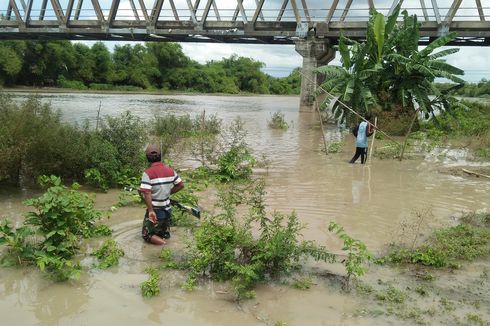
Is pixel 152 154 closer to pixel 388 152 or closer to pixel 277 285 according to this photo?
pixel 277 285

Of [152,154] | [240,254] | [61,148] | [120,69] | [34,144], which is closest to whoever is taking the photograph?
[240,254]

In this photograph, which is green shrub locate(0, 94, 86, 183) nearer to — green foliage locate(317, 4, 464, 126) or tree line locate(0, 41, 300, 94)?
green foliage locate(317, 4, 464, 126)

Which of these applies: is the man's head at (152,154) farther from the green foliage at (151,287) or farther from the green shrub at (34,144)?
the green shrub at (34,144)

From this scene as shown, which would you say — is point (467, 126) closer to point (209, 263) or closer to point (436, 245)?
point (436, 245)

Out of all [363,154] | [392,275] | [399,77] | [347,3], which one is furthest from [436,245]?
[347,3]

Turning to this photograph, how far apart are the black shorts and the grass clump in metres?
2.62

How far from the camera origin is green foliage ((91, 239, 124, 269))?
4949 mm

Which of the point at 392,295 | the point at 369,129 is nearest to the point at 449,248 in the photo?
the point at 392,295

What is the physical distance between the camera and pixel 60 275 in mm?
4562

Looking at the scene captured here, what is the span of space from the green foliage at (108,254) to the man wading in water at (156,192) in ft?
1.54

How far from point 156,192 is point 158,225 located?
42 cm

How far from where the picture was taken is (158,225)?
5691 millimetres

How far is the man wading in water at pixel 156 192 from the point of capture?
18.0 feet

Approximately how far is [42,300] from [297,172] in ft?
22.4
